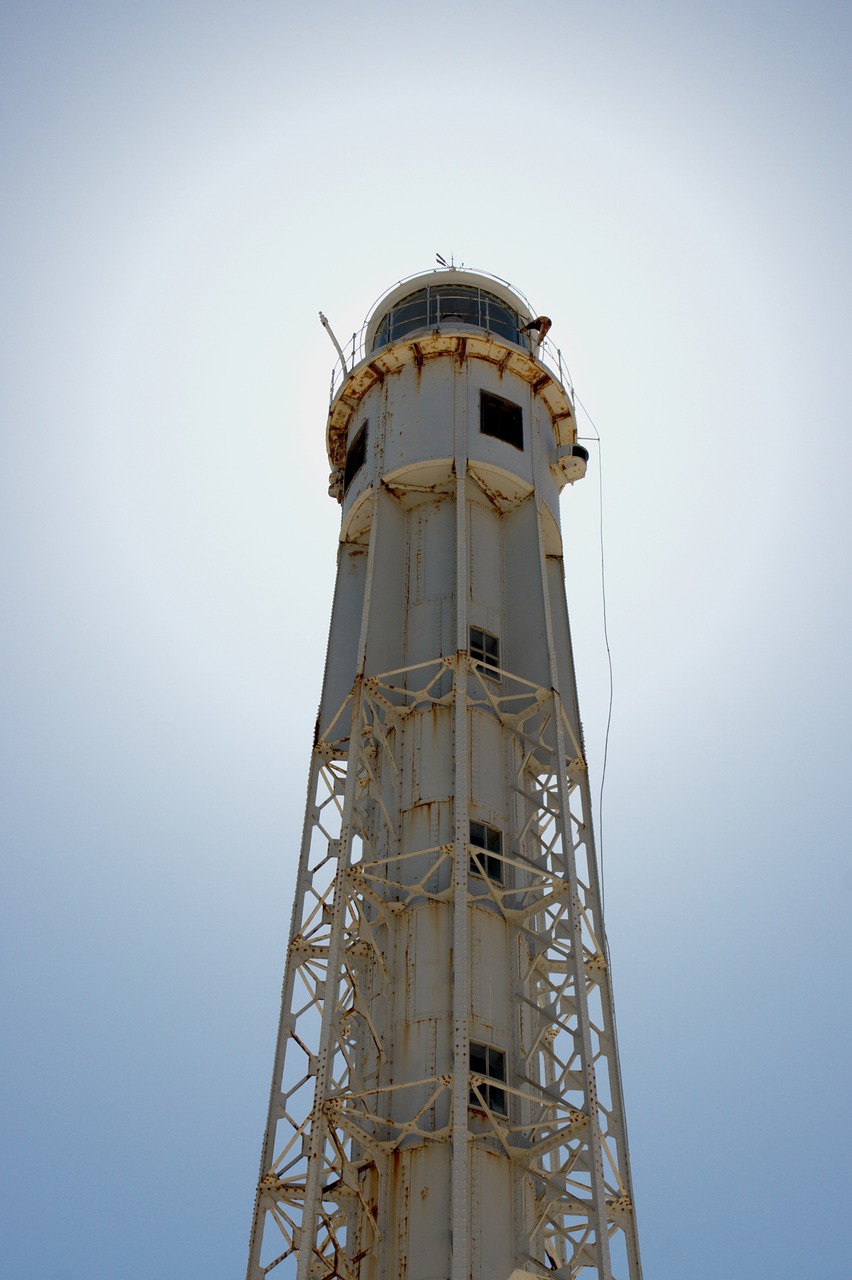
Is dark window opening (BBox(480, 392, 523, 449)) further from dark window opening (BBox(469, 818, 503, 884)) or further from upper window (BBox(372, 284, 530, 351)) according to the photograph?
dark window opening (BBox(469, 818, 503, 884))

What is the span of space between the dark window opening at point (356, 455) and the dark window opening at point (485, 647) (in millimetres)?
6267

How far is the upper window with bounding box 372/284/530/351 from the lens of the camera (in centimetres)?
3422

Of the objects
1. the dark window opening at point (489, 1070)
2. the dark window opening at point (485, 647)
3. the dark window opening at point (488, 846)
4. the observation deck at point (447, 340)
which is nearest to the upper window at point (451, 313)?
the observation deck at point (447, 340)

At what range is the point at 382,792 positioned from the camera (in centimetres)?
2655

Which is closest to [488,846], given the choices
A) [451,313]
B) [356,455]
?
[356,455]

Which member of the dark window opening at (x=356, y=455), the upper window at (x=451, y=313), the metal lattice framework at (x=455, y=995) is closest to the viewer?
the metal lattice framework at (x=455, y=995)

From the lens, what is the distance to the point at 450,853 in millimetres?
23406

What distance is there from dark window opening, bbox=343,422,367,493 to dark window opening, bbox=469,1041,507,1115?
15.2 metres

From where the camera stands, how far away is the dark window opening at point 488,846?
81.5 feet

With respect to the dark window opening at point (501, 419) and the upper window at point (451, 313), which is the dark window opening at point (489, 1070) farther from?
the upper window at point (451, 313)

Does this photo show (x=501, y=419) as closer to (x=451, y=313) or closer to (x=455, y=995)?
(x=451, y=313)

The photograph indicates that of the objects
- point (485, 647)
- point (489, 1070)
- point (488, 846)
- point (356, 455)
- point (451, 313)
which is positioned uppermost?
point (451, 313)

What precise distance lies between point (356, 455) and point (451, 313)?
17.6 feet

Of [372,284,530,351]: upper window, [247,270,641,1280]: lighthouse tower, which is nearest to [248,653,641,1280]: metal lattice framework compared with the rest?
[247,270,641,1280]: lighthouse tower
